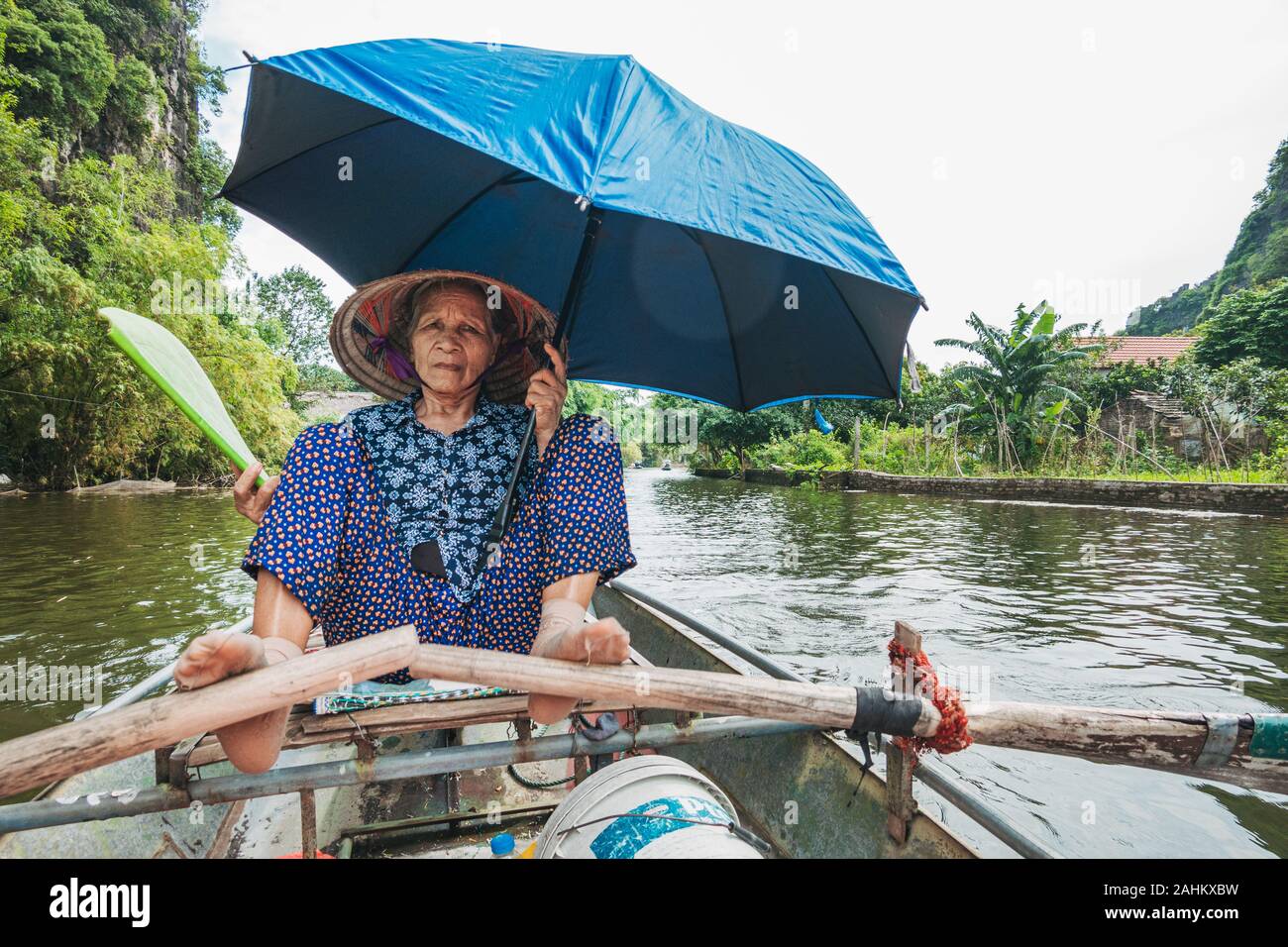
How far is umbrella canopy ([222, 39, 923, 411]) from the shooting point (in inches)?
54.2

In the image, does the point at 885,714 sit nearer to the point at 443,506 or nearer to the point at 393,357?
the point at 443,506

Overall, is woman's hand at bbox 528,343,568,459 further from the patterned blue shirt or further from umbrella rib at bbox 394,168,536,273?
umbrella rib at bbox 394,168,536,273

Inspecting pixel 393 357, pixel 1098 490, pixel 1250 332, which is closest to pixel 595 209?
pixel 393 357

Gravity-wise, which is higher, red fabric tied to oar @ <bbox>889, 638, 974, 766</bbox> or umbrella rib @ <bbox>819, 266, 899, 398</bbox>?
umbrella rib @ <bbox>819, 266, 899, 398</bbox>

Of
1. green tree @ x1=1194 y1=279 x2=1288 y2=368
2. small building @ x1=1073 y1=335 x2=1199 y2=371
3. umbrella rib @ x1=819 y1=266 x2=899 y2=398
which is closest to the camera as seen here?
umbrella rib @ x1=819 y1=266 x2=899 y2=398

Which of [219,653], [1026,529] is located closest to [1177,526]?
[1026,529]

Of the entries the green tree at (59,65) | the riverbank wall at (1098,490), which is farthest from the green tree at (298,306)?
the riverbank wall at (1098,490)

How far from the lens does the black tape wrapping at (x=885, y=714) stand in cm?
153

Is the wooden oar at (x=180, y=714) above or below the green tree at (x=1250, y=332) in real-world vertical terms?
below

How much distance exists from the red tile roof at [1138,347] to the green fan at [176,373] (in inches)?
1090

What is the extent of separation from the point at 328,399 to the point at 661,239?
40.9 metres

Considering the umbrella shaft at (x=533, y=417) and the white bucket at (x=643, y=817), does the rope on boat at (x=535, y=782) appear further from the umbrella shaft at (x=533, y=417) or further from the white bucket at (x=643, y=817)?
the umbrella shaft at (x=533, y=417)

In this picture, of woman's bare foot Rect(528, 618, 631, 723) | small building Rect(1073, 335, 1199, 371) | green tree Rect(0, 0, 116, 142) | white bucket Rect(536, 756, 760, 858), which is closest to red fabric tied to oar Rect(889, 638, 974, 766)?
white bucket Rect(536, 756, 760, 858)

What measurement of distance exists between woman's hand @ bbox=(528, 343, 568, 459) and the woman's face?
22 centimetres
